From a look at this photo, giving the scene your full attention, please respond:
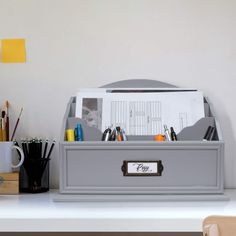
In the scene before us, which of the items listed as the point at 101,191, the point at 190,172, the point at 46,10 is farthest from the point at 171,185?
the point at 46,10

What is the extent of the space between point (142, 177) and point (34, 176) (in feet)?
1.10

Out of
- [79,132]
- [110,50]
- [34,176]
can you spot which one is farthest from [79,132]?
[110,50]

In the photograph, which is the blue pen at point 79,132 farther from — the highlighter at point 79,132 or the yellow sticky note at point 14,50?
the yellow sticky note at point 14,50

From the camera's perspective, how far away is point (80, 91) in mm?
1345

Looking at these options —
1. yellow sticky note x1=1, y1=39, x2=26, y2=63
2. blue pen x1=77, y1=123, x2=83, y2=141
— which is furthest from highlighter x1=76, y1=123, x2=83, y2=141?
yellow sticky note x1=1, y1=39, x2=26, y2=63

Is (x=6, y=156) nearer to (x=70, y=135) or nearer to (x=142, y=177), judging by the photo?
(x=70, y=135)

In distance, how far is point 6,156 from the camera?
4.11 feet

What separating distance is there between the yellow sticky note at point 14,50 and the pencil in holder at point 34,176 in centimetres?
33

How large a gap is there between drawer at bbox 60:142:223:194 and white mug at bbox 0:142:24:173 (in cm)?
Result: 17

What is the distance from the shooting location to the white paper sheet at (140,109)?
1.30 meters

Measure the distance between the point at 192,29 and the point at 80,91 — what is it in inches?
15.7

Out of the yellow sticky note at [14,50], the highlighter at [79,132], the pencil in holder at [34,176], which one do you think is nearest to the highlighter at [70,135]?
the highlighter at [79,132]

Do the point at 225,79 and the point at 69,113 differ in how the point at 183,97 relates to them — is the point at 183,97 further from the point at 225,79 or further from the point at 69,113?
the point at 69,113

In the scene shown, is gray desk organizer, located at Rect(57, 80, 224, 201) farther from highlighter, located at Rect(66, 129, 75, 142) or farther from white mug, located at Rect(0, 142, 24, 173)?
white mug, located at Rect(0, 142, 24, 173)
